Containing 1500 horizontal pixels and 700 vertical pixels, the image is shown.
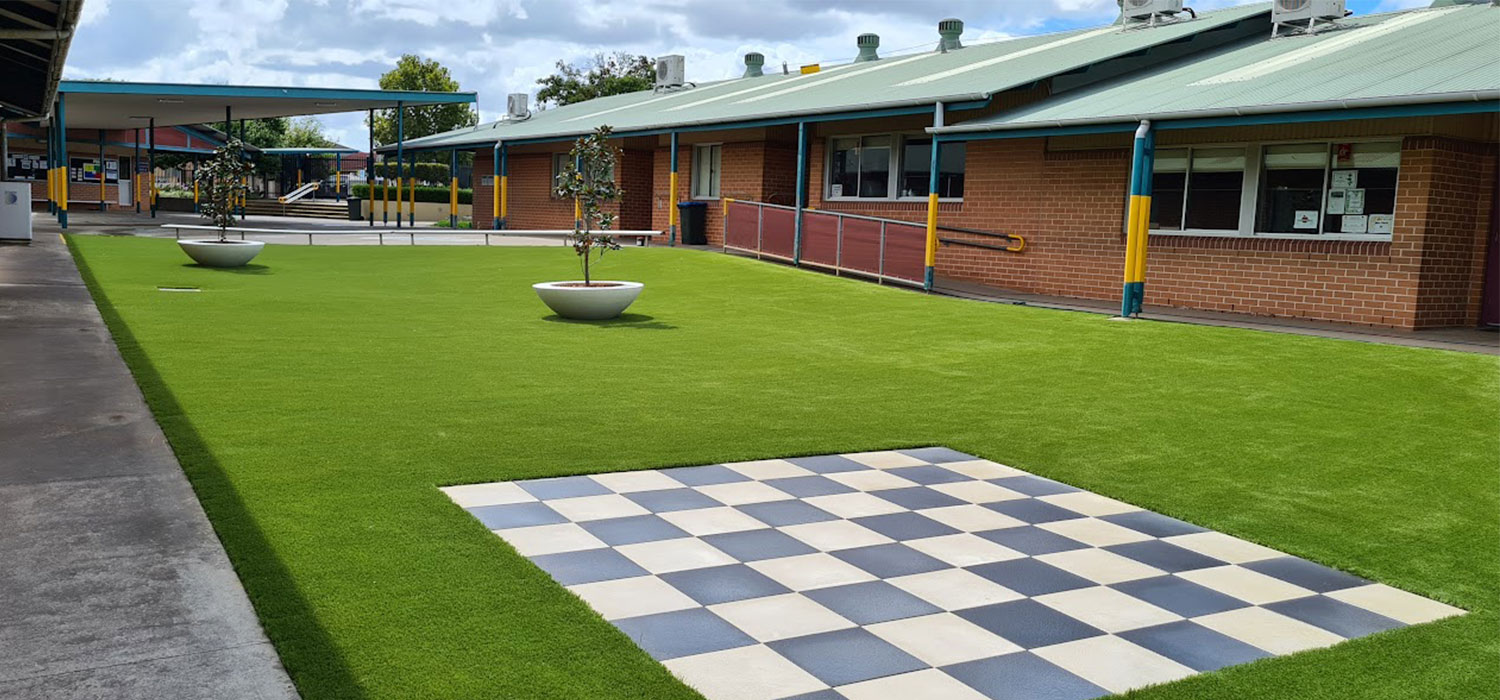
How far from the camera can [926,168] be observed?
21062 mm

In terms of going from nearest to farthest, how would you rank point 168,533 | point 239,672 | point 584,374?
point 239,672, point 168,533, point 584,374

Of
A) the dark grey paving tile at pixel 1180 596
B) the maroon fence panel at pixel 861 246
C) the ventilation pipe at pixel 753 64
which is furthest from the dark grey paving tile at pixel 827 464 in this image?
the ventilation pipe at pixel 753 64

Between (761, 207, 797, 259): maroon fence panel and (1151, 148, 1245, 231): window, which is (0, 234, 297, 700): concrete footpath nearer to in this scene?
(1151, 148, 1245, 231): window

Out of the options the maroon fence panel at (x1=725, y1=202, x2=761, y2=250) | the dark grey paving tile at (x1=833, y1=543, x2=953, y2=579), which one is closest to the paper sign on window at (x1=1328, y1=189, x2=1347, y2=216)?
the maroon fence panel at (x1=725, y1=202, x2=761, y2=250)

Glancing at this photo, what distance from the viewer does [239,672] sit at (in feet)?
11.4

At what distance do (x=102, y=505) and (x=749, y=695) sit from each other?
3.22m

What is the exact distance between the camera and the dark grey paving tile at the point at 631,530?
5.12 metres

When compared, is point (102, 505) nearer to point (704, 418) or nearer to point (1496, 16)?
point (704, 418)

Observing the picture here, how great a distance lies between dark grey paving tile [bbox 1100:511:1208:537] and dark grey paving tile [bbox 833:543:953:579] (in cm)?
122

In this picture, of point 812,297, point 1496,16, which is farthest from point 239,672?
point 1496,16

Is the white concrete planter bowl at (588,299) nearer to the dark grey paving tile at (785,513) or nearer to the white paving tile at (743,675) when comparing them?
the dark grey paving tile at (785,513)

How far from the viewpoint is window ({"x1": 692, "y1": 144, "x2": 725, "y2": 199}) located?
26.7 metres

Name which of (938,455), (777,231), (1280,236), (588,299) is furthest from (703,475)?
(777,231)

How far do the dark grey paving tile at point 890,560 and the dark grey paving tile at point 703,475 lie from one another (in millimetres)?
1261
